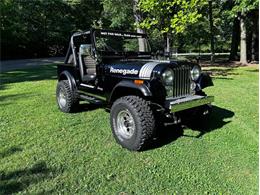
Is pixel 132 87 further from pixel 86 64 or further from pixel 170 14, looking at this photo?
pixel 170 14

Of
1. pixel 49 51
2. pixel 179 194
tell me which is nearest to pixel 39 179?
pixel 179 194

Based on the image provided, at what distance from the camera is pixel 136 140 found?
13.4 feet

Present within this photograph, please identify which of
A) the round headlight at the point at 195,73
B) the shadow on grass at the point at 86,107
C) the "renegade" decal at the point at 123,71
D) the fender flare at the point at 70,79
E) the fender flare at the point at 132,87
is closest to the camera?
the fender flare at the point at 132,87

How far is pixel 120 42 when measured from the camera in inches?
226

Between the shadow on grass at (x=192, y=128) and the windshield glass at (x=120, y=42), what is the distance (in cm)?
180

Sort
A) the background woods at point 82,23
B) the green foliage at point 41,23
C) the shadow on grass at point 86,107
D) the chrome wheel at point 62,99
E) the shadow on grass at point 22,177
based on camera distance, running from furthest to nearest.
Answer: the green foliage at point 41,23, the background woods at point 82,23, the shadow on grass at point 86,107, the chrome wheel at point 62,99, the shadow on grass at point 22,177

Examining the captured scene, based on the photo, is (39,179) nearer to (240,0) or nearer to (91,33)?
(91,33)

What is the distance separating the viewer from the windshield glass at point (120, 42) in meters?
5.35

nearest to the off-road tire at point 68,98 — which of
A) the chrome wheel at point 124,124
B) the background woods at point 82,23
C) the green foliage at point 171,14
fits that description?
the chrome wheel at point 124,124

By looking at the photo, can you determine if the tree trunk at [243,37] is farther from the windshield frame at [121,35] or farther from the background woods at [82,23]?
the windshield frame at [121,35]

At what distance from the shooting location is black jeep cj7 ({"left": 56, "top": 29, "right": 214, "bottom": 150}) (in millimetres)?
4074

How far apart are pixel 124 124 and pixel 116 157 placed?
634mm

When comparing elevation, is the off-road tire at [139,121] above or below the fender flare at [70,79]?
below

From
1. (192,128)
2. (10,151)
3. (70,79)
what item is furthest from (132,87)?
(70,79)
